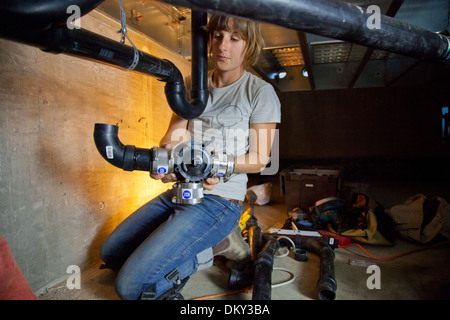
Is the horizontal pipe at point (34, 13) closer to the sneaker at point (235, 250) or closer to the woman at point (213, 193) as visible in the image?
the woman at point (213, 193)

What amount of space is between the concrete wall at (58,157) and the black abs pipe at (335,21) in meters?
0.96

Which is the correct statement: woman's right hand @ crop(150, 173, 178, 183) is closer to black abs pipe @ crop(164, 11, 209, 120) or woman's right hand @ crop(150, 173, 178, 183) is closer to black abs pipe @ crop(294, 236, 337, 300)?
black abs pipe @ crop(164, 11, 209, 120)

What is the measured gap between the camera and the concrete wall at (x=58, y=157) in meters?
1.14

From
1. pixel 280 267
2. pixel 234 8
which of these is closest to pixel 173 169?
pixel 234 8

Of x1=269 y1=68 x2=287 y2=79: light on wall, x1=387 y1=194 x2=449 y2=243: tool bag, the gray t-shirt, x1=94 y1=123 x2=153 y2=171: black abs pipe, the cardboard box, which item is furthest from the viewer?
x1=269 y1=68 x2=287 y2=79: light on wall

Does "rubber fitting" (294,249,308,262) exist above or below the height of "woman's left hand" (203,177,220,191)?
below

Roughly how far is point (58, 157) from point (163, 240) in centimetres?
A: 69

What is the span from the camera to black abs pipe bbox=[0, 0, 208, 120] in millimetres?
638

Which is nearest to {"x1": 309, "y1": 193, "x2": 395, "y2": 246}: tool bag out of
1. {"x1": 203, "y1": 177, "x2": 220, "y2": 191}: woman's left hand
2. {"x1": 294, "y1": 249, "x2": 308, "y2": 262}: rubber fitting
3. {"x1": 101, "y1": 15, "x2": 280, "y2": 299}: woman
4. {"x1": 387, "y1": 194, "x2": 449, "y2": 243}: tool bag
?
{"x1": 387, "y1": 194, "x2": 449, "y2": 243}: tool bag

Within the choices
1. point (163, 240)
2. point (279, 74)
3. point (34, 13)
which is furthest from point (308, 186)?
point (279, 74)

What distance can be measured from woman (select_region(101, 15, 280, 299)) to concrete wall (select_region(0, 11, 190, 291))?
0.80ft

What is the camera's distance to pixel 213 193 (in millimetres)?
1316

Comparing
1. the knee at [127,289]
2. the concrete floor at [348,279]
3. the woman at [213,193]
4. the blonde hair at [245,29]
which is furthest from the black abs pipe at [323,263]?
the blonde hair at [245,29]

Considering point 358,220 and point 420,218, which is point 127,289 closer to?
point 358,220
